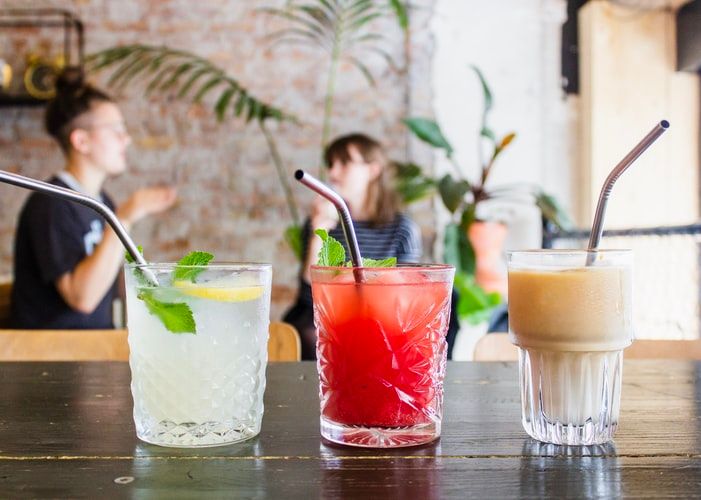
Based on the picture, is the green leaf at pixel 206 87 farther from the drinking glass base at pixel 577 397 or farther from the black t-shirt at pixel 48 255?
the drinking glass base at pixel 577 397

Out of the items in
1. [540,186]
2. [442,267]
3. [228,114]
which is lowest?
[442,267]

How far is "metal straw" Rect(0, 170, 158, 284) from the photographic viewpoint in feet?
2.08

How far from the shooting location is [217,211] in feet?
12.6

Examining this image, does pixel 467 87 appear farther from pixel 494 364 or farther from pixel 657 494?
pixel 657 494

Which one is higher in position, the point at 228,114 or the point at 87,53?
the point at 87,53

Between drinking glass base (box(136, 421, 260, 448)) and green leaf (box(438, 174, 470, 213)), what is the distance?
245 centimetres

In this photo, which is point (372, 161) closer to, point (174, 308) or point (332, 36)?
point (332, 36)

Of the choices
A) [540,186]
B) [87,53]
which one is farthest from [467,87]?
[87,53]

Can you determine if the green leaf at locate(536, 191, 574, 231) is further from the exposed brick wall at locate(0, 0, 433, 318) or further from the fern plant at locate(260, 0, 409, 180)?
the fern plant at locate(260, 0, 409, 180)

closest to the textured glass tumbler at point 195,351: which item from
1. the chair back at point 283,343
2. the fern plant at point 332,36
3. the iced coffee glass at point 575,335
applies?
the iced coffee glass at point 575,335

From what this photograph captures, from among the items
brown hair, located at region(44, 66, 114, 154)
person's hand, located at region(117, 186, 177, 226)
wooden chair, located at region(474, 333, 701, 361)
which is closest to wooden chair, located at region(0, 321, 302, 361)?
wooden chair, located at region(474, 333, 701, 361)

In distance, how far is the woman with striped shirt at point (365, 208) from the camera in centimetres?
317

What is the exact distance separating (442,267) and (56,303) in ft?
6.70

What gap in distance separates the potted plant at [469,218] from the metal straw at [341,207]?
7.83 feet
